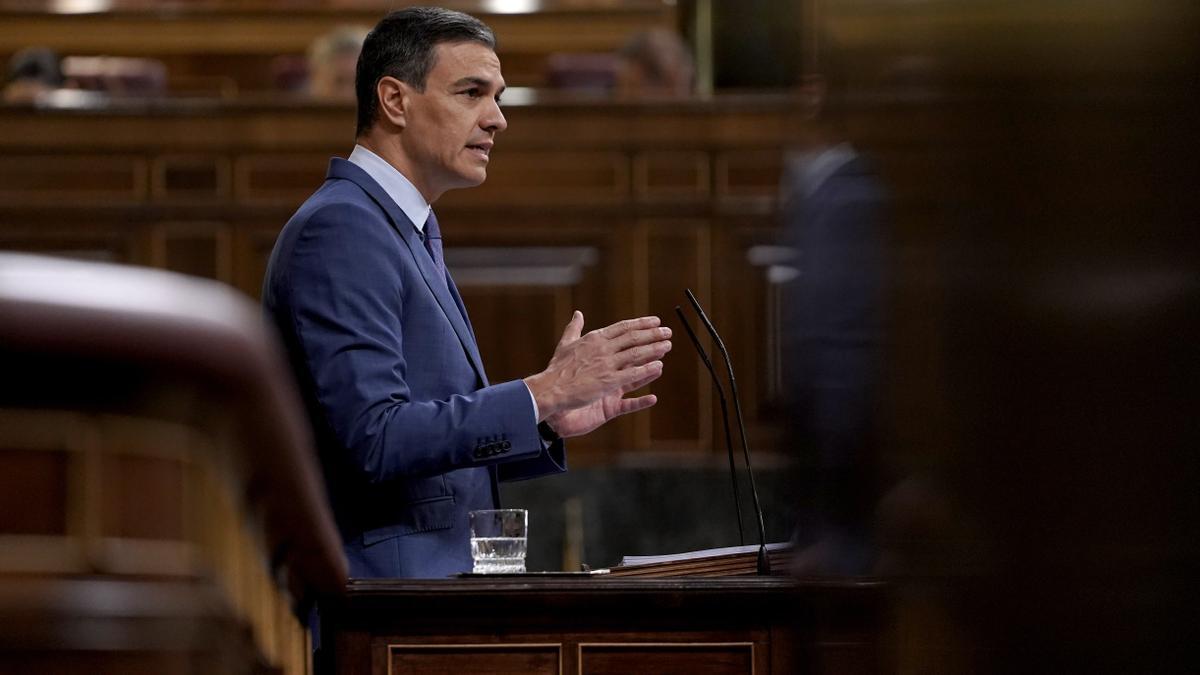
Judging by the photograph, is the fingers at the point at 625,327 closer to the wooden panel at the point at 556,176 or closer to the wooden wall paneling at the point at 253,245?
the wooden panel at the point at 556,176

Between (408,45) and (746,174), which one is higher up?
(746,174)

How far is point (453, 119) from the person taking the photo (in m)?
2.43

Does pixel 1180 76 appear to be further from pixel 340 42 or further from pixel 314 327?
pixel 340 42

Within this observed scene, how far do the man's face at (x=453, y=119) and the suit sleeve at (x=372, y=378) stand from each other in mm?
226

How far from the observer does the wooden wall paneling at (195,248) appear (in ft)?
18.0

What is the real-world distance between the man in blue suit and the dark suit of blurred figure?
1.34 metres

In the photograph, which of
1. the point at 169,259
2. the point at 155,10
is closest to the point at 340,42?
the point at 169,259

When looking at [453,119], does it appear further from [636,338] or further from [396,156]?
[636,338]

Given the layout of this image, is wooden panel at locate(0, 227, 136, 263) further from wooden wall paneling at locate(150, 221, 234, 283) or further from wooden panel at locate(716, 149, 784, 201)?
wooden panel at locate(716, 149, 784, 201)

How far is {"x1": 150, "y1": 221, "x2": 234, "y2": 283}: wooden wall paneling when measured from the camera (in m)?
5.47

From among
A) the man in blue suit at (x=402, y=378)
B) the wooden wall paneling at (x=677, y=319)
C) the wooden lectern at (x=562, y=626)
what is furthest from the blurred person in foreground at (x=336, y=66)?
the wooden lectern at (x=562, y=626)

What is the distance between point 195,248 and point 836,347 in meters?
5.04

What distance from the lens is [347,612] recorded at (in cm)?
194

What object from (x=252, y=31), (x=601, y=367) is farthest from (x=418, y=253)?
(x=252, y=31)
